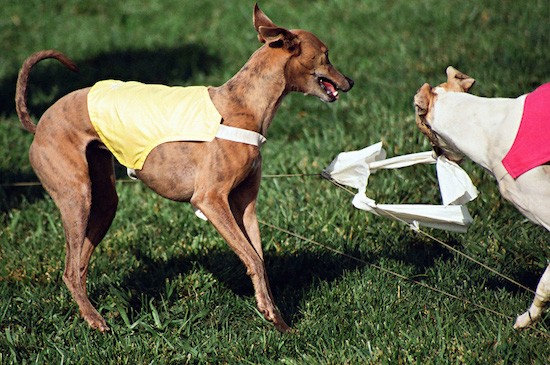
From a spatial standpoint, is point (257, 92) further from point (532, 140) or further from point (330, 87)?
point (532, 140)

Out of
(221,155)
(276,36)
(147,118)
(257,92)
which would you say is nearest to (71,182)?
(147,118)

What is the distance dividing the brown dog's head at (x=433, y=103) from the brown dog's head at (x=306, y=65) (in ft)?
1.44

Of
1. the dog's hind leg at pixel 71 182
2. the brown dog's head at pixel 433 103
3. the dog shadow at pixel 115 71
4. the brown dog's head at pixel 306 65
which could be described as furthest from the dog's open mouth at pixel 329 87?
the dog shadow at pixel 115 71

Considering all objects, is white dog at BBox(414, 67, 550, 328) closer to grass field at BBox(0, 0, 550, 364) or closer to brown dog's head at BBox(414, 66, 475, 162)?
brown dog's head at BBox(414, 66, 475, 162)

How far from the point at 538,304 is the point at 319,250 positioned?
1628 mm

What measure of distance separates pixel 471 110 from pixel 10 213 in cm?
374

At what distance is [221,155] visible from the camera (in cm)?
449

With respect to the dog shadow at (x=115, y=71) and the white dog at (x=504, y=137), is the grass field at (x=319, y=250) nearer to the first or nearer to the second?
the dog shadow at (x=115, y=71)

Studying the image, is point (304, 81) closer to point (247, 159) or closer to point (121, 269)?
point (247, 159)

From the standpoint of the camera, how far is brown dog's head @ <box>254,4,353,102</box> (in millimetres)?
4586

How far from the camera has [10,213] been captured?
6480 millimetres

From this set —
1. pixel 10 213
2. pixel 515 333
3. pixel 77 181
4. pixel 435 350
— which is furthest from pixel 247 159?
pixel 10 213

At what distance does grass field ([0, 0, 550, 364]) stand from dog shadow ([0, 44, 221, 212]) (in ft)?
0.10

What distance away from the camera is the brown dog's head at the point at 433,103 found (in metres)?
4.48
